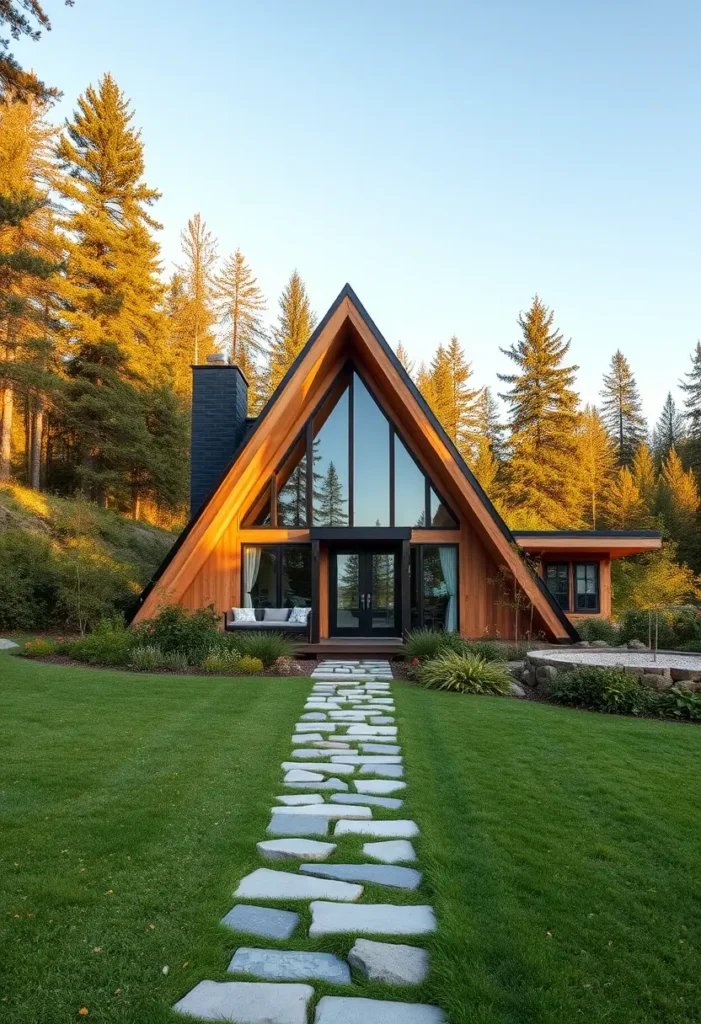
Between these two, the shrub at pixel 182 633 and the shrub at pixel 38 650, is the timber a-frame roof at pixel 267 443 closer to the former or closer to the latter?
the shrub at pixel 182 633

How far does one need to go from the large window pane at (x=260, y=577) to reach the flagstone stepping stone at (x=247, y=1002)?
10554 mm

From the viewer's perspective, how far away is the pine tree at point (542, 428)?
28406 mm

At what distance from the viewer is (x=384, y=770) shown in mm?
4902

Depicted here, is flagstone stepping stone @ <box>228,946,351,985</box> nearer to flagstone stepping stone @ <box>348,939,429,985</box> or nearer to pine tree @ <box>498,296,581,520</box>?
flagstone stepping stone @ <box>348,939,429,985</box>

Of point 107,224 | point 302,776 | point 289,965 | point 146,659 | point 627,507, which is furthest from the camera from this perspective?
point 627,507

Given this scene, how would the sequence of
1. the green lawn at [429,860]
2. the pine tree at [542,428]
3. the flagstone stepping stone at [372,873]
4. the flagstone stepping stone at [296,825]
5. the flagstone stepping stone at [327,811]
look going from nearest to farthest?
the green lawn at [429,860], the flagstone stepping stone at [372,873], the flagstone stepping stone at [296,825], the flagstone stepping stone at [327,811], the pine tree at [542,428]

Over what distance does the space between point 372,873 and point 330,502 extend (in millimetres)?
10156

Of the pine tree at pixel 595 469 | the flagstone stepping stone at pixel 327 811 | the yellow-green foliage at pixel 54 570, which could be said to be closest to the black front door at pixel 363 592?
the yellow-green foliage at pixel 54 570

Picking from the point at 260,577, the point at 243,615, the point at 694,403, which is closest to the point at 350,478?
the point at 260,577

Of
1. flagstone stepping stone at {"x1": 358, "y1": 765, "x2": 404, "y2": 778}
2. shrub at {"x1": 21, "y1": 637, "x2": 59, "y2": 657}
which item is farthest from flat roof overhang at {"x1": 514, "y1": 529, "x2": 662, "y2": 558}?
flagstone stepping stone at {"x1": 358, "y1": 765, "x2": 404, "y2": 778}

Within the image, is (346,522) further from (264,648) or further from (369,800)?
(369,800)

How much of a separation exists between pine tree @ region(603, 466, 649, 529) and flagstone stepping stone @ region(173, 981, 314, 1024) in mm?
31221

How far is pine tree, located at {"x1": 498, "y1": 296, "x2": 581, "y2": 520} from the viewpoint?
28.4m

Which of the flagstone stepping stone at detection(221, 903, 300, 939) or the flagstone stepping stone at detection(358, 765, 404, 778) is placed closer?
the flagstone stepping stone at detection(221, 903, 300, 939)
